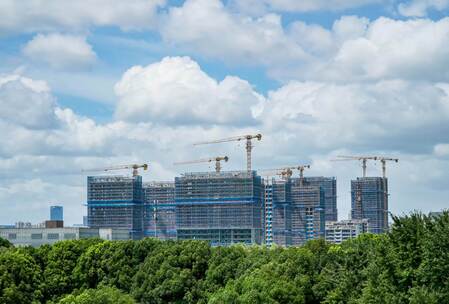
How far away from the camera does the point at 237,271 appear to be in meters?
50.8

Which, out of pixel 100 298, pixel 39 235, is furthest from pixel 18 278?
pixel 39 235

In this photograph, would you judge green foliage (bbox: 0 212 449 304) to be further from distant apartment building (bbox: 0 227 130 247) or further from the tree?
distant apartment building (bbox: 0 227 130 247)

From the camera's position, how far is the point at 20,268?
5203cm

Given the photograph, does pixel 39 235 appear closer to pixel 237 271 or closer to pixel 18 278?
pixel 18 278

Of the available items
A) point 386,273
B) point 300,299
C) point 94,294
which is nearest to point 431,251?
point 386,273

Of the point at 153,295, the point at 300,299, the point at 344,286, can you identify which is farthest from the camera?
the point at 153,295

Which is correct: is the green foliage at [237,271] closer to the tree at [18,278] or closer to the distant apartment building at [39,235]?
the tree at [18,278]

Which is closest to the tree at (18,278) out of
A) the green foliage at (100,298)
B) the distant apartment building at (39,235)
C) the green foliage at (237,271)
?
the green foliage at (237,271)

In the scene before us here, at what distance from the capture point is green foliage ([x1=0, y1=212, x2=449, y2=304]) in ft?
117

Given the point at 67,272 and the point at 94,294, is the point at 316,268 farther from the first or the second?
the point at 67,272

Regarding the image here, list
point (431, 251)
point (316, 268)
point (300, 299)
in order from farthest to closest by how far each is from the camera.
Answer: point (316, 268), point (300, 299), point (431, 251)

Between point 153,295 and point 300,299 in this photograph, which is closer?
point 300,299

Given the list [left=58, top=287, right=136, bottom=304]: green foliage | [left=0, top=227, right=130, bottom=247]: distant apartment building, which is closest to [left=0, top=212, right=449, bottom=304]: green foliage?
A: [left=58, top=287, right=136, bottom=304]: green foliage

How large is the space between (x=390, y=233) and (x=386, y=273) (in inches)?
70.6
